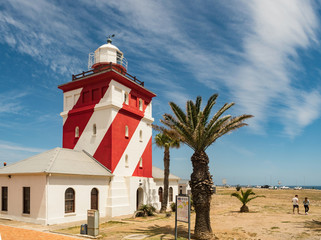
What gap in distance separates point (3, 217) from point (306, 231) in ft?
66.3

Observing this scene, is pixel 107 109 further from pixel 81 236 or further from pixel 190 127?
pixel 81 236

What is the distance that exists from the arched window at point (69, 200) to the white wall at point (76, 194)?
0.21 meters

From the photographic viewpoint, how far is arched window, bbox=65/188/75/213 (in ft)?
63.1

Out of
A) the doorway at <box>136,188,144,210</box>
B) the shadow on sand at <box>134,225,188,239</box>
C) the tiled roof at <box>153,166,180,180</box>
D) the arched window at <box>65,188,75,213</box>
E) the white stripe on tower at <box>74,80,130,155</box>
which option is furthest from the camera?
the tiled roof at <box>153,166,180,180</box>

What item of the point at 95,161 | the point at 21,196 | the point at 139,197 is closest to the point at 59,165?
the point at 21,196

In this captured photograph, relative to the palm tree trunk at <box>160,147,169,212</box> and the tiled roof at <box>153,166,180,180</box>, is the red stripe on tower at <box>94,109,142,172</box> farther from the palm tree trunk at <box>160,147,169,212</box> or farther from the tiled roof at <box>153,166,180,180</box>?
the tiled roof at <box>153,166,180,180</box>

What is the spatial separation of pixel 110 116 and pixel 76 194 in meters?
7.15

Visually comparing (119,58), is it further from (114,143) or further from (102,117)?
(114,143)

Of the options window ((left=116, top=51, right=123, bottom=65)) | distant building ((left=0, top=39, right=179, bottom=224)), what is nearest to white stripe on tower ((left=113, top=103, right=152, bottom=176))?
distant building ((left=0, top=39, right=179, bottom=224))

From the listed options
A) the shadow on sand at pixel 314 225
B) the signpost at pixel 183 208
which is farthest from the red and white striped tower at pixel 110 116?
the shadow on sand at pixel 314 225

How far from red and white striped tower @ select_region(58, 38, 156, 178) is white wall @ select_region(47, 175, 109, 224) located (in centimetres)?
224

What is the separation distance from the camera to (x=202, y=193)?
1489cm

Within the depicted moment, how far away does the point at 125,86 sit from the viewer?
85.4ft

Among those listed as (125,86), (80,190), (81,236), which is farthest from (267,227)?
(125,86)
